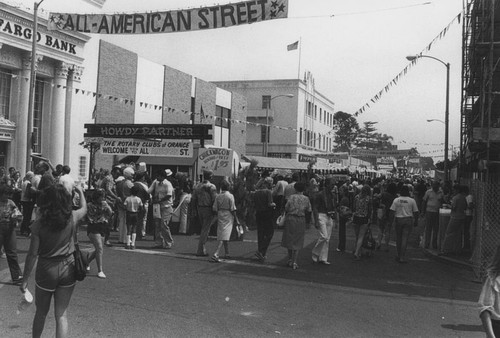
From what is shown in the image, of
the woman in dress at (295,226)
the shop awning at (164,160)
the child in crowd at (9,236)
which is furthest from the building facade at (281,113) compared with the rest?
the child in crowd at (9,236)

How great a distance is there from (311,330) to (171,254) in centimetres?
528

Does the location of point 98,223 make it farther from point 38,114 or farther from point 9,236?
point 38,114

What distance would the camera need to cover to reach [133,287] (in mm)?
7352

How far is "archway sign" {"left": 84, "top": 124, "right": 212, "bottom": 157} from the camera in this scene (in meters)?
17.2

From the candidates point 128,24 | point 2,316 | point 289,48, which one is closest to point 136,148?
point 128,24

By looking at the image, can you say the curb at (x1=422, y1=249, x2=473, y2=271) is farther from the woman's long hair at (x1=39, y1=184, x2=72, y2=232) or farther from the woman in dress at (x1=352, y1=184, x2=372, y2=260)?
the woman's long hair at (x1=39, y1=184, x2=72, y2=232)

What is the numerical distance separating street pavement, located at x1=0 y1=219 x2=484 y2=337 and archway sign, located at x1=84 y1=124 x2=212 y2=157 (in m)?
7.02

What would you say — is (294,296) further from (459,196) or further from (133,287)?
(459,196)

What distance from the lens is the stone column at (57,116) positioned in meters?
23.5

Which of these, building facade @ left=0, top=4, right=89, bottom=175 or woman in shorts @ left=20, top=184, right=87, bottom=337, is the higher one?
building facade @ left=0, top=4, right=89, bottom=175

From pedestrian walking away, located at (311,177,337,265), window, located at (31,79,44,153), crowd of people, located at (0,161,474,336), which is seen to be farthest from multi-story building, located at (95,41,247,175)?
pedestrian walking away, located at (311,177,337,265)

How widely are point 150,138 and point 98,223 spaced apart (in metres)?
10.2

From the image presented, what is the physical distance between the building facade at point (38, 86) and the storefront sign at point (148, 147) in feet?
11.2

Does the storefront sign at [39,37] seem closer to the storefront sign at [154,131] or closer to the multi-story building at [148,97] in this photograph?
the multi-story building at [148,97]
